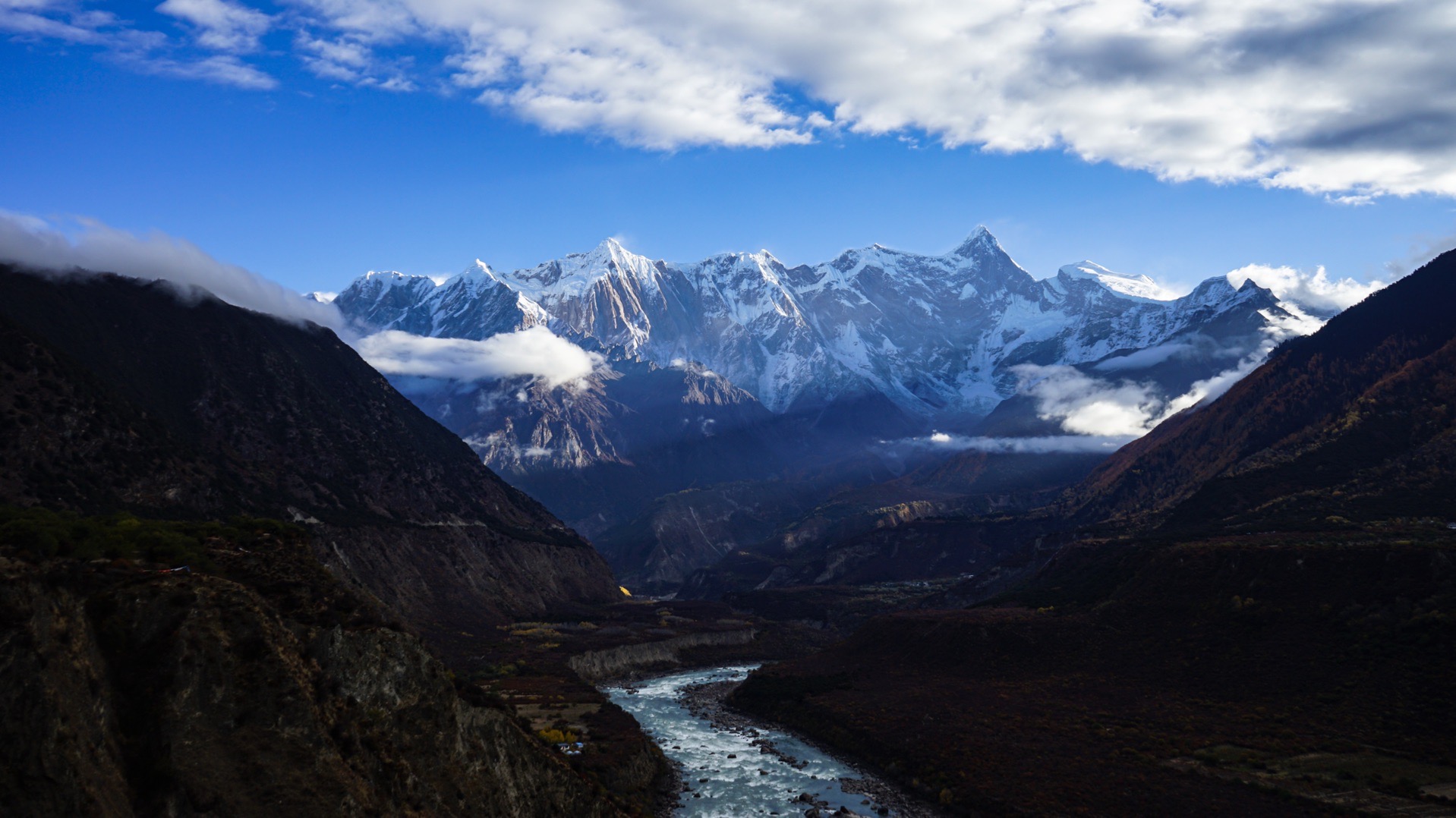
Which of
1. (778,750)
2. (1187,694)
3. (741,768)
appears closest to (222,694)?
(741,768)

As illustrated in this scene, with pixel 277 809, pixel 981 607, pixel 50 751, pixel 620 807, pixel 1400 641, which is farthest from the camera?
pixel 981 607

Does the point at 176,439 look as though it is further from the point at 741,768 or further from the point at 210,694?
the point at 210,694

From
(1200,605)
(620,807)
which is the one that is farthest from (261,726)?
(1200,605)

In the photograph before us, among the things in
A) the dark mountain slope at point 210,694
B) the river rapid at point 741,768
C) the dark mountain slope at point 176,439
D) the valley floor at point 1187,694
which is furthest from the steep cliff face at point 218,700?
the dark mountain slope at point 176,439

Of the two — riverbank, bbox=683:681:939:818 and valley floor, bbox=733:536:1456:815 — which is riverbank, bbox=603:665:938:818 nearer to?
riverbank, bbox=683:681:939:818

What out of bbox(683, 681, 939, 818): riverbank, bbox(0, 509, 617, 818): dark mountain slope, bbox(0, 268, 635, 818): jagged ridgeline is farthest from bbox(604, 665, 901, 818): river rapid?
bbox(0, 509, 617, 818): dark mountain slope

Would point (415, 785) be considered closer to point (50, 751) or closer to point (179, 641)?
point (179, 641)
